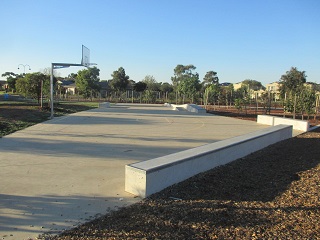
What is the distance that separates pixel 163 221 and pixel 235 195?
148 cm

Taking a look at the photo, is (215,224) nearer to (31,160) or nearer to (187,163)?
(187,163)

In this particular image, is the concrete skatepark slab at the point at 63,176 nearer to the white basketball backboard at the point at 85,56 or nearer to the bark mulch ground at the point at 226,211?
the bark mulch ground at the point at 226,211

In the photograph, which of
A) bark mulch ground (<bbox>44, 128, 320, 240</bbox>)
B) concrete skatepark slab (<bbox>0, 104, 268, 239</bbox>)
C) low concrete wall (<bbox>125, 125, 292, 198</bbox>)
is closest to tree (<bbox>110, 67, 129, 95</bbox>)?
concrete skatepark slab (<bbox>0, 104, 268, 239</bbox>)

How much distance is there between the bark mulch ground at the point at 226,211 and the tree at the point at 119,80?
57.4m

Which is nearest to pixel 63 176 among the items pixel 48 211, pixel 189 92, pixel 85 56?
pixel 48 211

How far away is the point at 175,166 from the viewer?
508 cm

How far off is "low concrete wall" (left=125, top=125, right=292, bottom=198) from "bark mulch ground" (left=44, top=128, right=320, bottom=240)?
0.16 meters

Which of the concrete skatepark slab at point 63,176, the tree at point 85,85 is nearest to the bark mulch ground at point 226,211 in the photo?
the concrete skatepark slab at point 63,176

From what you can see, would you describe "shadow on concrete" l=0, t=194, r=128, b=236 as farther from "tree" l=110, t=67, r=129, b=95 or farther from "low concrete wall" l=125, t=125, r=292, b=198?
"tree" l=110, t=67, r=129, b=95

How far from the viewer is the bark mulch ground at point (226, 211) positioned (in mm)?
3330

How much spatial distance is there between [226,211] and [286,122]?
42.9 feet

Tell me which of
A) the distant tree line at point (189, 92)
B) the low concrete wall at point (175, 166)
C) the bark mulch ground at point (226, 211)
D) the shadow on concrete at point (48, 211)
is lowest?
the shadow on concrete at point (48, 211)

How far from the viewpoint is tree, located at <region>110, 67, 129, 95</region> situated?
6177 centimetres

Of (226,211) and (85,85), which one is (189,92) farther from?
(226,211)
